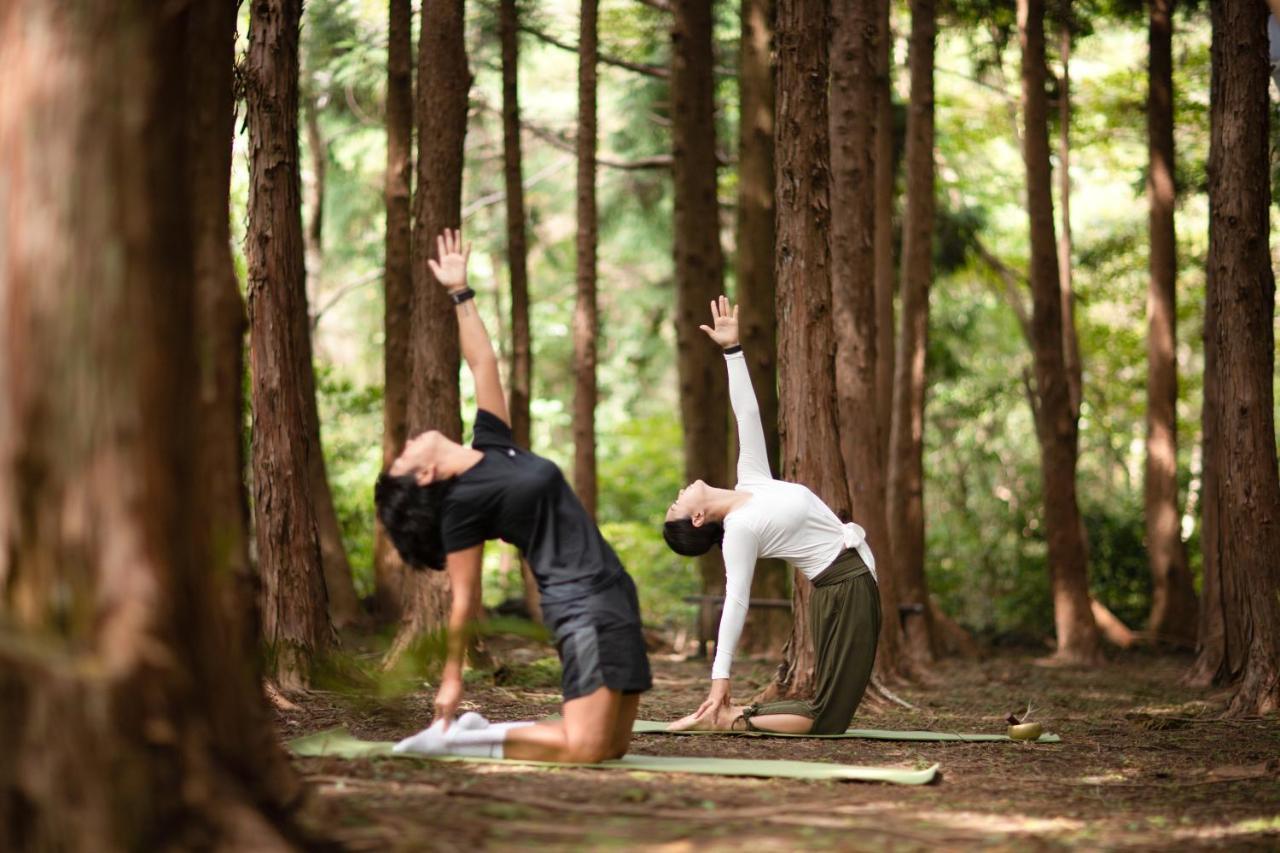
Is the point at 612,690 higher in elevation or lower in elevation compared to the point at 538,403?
lower

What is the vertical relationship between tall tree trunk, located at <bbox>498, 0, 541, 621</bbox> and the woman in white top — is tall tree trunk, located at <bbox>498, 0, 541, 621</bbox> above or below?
above

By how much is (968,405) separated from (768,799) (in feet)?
58.9

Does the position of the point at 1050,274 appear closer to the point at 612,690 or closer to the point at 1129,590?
the point at 1129,590

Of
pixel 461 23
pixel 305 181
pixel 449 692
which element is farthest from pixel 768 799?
pixel 305 181

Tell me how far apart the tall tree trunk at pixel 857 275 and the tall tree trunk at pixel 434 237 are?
3.14 metres

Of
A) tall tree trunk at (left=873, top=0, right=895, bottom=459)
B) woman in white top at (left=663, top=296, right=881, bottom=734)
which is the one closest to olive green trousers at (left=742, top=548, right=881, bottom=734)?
woman in white top at (left=663, top=296, right=881, bottom=734)

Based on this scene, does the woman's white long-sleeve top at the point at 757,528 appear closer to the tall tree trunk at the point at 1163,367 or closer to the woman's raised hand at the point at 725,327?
the woman's raised hand at the point at 725,327

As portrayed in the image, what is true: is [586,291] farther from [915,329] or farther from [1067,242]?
[1067,242]

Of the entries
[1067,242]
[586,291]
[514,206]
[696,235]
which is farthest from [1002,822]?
[1067,242]

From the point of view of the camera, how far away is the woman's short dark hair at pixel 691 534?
7.58 m

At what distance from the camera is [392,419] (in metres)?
14.9

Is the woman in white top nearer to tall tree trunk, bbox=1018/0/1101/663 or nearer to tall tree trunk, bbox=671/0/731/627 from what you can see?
tall tree trunk, bbox=671/0/731/627

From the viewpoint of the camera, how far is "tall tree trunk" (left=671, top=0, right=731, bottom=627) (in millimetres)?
15344

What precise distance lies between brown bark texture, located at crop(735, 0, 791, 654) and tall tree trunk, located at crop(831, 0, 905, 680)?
108 inches
